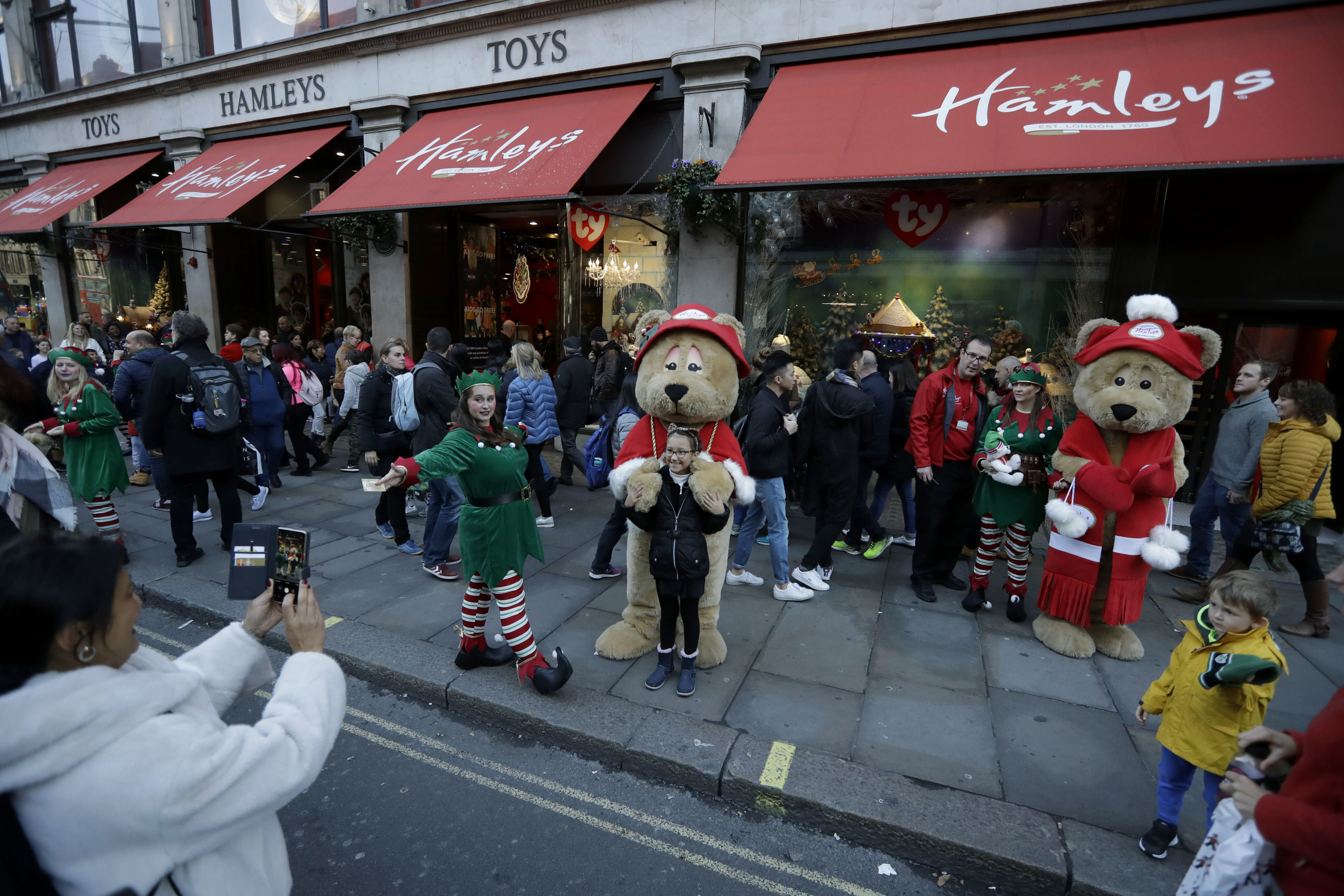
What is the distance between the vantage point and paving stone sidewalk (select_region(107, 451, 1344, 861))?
137 inches

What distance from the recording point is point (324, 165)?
1216cm

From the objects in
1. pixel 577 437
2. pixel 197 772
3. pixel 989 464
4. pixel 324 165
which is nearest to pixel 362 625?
pixel 197 772

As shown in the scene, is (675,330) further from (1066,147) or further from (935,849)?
(1066,147)

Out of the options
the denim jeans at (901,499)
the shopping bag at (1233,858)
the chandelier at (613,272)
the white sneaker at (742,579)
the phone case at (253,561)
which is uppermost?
the chandelier at (613,272)

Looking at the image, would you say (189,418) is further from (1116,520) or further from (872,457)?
(1116,520)

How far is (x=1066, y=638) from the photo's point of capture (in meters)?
4.63

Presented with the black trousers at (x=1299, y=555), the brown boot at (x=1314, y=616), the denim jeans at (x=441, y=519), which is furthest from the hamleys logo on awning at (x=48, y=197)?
the brown boot at (x=1314, y=616)

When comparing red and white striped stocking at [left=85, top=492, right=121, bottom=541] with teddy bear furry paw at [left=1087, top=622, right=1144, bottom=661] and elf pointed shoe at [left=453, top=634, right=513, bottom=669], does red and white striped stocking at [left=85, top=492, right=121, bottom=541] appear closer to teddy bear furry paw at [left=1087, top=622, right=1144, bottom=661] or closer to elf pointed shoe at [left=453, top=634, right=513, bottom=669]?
elf pointed shoe at [left=453, top=634, right=513, bottom=669]

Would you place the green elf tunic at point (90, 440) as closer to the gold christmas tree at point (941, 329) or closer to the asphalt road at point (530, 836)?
the asphalt road at point (530, 836)

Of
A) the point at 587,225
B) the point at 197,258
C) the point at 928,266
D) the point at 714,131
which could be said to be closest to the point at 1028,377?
the point at 928,266

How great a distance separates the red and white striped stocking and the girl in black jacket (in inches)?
208

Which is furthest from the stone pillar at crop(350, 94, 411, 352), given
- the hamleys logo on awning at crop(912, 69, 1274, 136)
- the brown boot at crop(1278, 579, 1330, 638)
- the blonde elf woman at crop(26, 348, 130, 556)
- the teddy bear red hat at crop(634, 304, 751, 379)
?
the brown boot at crop(1278, 579, 1330, 638)

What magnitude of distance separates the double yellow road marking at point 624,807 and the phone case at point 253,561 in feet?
6.25

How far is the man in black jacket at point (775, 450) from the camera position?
5.16m
